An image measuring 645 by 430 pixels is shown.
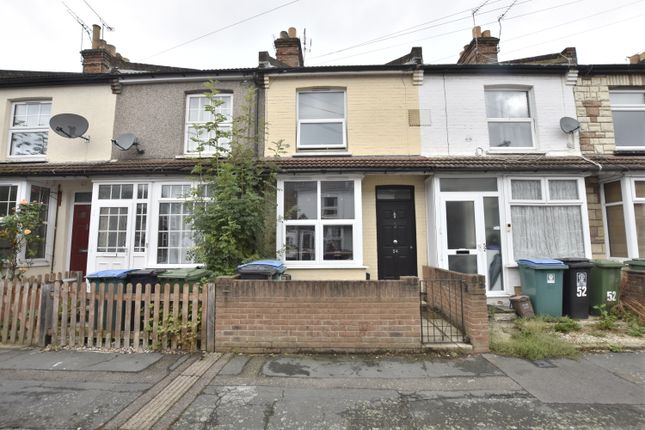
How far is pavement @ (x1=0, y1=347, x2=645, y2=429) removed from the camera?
3.00 m

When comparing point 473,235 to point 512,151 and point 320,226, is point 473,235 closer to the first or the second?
point 512,151

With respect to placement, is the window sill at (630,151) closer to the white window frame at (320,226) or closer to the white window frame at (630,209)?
the white window frame at (630,209)

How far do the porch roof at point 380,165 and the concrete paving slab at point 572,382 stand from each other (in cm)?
418

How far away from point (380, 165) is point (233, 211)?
339cm

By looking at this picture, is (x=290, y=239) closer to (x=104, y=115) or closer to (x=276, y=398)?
(x=276, y=398)

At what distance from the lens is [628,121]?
830 centimetres

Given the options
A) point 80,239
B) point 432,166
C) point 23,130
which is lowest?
point 80,239

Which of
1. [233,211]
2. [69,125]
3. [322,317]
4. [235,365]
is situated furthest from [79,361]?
[69,125]

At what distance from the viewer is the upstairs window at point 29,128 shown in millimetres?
8852

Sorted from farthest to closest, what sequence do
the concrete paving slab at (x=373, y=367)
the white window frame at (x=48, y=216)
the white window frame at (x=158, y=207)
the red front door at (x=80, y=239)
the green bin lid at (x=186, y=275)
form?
1. the red front door at (x=80, y=239)
2. the white window frame at (x=48, y=216)
3. the white window frame at (x=158, y=207)
4. the green bin lid at (x=186, y=275)
5. the concrete paving slab at (x=373, y=367)

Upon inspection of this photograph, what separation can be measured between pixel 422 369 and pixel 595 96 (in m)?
8.67

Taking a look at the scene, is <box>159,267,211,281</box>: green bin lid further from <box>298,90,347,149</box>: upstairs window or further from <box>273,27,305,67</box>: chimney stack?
<box>273,27,305,67</box>: chimney stack

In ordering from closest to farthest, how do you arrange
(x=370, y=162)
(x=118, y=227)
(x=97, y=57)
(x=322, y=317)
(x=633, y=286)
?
(x=322, y=317) → (x=633, y=286) → (x=370, y=162) → (x=118, y=227) → (x=97, y=57)

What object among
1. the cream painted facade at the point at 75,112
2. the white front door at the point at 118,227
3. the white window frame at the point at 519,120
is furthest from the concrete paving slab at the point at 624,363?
the cream painted facade at the point at 75,112
